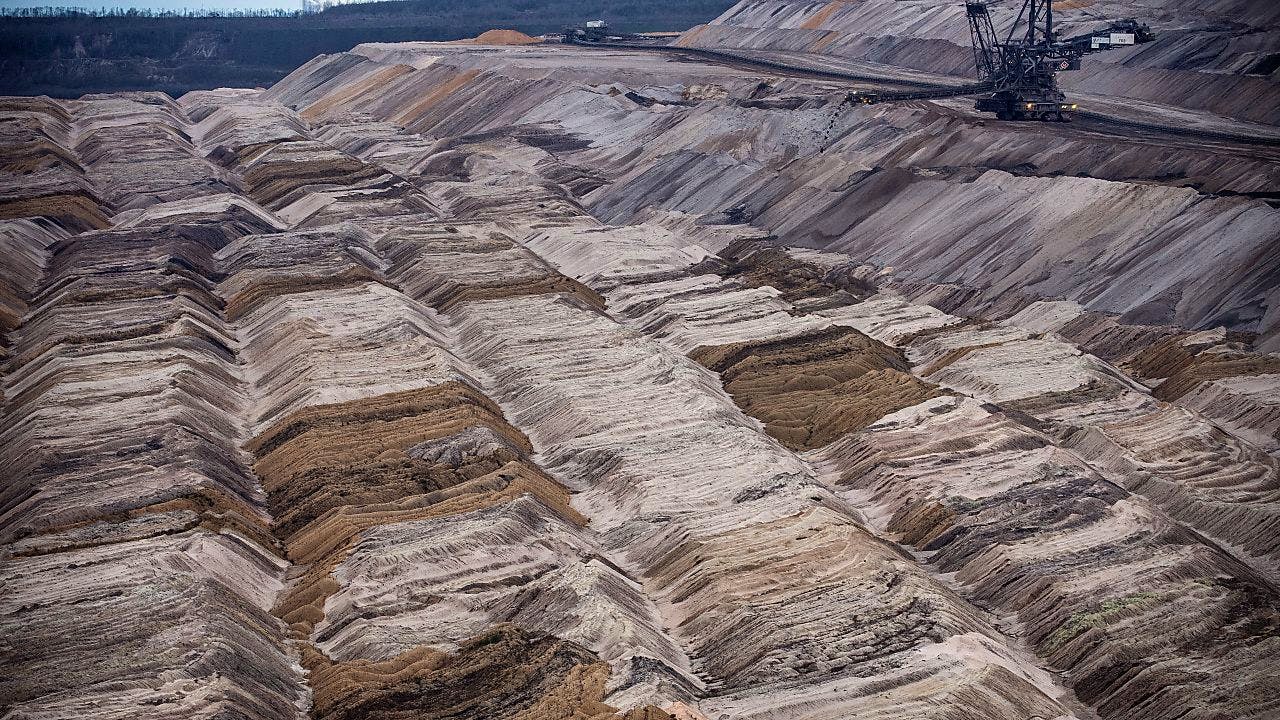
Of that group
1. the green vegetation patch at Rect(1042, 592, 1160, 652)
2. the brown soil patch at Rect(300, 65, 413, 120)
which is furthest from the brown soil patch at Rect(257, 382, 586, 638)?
the brown soil patch at Rect(300, 65, 413, 120)

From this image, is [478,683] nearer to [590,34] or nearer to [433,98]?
[433,98]

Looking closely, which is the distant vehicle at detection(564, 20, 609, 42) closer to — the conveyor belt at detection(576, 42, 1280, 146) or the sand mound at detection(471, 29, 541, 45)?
the conveyor belt at detection(576, 42, 1280, 146)

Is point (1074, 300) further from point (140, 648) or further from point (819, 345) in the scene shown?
point (140, 648)

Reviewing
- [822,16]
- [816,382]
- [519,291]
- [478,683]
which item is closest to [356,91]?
[822,16]

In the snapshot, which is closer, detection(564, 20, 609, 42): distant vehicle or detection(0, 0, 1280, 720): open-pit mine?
detection(0, 0, 1280, 720): open-pit mine

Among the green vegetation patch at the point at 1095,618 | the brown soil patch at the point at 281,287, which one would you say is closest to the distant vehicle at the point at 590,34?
the brown soil patch at the point at 281,287

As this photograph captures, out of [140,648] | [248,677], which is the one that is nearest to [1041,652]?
[248,677]
